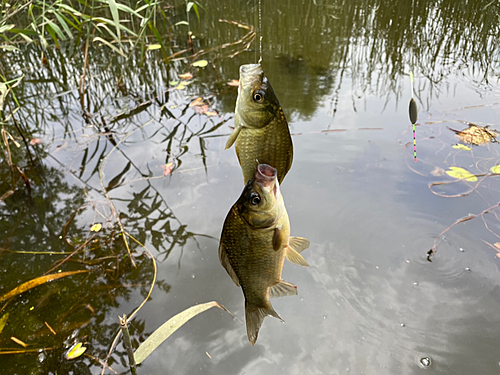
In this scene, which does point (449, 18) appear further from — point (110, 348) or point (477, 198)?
point (110, 348)

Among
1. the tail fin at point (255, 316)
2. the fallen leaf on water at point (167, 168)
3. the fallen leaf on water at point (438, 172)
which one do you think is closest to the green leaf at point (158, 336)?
the tail fin at point (255, 316)

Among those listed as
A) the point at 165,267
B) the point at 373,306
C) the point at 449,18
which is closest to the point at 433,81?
the point at 449,18

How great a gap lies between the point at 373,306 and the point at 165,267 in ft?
5.46

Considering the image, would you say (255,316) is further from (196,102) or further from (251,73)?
(196,102)

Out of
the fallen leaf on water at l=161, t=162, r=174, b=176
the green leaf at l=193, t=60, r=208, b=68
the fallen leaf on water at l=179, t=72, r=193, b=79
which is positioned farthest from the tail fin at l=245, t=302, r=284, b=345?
the green leaf at l=193, t=60, r=208, b=68

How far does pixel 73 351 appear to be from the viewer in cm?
234

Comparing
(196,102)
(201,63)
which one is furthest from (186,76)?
(196,102)

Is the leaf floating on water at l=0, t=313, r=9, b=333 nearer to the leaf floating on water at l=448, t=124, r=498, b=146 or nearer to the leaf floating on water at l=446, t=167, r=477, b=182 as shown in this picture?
the leaf floating on water at l=446, t=167, r=477, b=182

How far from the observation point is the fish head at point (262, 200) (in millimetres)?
1086

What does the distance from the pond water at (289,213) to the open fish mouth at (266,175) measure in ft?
5.44

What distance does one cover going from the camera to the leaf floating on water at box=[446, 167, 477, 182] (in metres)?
3.47

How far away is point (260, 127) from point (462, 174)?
3182mm

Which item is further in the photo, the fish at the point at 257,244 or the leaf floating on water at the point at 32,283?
the leaf floating on water at the point at 32,283

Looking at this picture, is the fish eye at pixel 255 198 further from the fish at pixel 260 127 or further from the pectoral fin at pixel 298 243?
the pectoral fin at pixel 298 243
